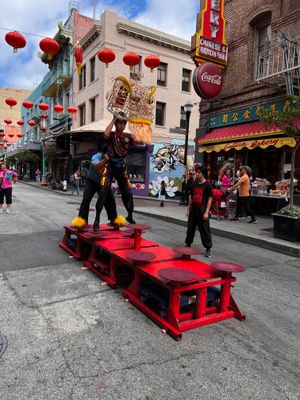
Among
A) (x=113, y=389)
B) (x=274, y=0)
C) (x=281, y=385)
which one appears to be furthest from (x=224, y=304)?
(x=274, y=0)

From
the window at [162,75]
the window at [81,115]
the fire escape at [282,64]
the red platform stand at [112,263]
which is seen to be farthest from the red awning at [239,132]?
the window at [81,115]

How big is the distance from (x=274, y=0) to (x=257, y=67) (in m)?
2.28

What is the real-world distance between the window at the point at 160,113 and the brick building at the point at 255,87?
10.8m

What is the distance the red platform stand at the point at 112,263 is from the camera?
14.4 feet

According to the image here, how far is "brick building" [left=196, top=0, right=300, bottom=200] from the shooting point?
1070cm

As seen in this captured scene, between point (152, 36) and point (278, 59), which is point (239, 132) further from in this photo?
point (152, 36)

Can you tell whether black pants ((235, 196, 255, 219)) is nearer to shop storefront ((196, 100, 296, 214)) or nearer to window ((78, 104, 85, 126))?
shop storefront ((196, 100, 296, 214))

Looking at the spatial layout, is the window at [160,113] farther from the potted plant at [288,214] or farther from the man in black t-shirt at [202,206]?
the man in black t-shirt at [202,206]

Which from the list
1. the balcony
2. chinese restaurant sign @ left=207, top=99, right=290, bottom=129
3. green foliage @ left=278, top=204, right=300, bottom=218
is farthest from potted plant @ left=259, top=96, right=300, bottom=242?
the balcony

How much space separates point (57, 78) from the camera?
29688 millimetres

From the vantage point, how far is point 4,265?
17.0 ft

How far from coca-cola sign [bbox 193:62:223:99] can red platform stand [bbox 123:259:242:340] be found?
9.65 m

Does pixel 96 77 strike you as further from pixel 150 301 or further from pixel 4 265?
pixel 150 301

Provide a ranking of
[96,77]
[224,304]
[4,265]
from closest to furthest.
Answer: [224,304] < [4,265] < [96,77]
